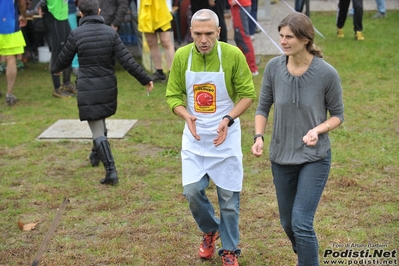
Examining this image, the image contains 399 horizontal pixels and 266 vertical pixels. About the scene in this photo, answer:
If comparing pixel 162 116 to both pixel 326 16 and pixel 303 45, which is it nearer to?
pixel 303 45

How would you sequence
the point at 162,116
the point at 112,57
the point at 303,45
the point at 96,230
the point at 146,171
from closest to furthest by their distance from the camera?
the point at 303,45
the point at 96,230
the point at 112,57
the point at 146,171
the point at 162,116

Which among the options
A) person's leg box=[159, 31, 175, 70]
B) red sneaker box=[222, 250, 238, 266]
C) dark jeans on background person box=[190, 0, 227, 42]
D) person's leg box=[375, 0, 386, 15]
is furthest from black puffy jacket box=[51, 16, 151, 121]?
person's leg box=[375, 0, 386, 15]

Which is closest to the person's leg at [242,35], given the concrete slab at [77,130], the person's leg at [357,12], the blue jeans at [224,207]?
the concrete slab at [77,130]

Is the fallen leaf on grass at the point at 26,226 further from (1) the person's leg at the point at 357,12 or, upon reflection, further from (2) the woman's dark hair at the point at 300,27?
(1) the person's leg at the point at 357,12

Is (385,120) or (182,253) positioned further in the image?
(385,120)

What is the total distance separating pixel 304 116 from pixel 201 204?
1069 mm

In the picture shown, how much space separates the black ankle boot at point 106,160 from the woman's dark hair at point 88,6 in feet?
4.03

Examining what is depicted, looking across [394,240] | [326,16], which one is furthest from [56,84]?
[326,16]

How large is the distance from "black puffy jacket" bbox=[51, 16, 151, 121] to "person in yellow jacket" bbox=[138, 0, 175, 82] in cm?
403

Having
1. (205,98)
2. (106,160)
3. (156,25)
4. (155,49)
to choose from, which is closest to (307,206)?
(205,98)

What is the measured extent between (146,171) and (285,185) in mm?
3120

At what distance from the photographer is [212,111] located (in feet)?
15.5

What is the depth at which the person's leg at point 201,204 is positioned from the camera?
475 centimetres

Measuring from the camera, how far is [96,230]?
5.75 meters
